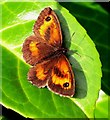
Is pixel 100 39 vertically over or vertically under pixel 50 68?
under

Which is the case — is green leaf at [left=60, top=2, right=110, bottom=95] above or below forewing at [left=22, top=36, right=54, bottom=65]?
below

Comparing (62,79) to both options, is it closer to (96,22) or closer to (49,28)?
(49,28)

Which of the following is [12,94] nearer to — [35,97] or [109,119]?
[35,97]

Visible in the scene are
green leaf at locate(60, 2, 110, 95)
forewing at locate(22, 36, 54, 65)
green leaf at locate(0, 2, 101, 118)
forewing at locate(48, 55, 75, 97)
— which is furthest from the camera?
green leaf at locate(60, 2, 110, 95)

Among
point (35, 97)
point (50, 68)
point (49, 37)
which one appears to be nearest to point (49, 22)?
point (49, 37)

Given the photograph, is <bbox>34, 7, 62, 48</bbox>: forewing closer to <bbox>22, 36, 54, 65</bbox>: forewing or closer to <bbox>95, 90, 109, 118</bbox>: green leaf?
<bbox>22, 36, 54, 65</bbox>: forewing

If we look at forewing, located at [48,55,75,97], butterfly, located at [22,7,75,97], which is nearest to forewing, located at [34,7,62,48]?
butterfly, located at [22,7,75,97]
